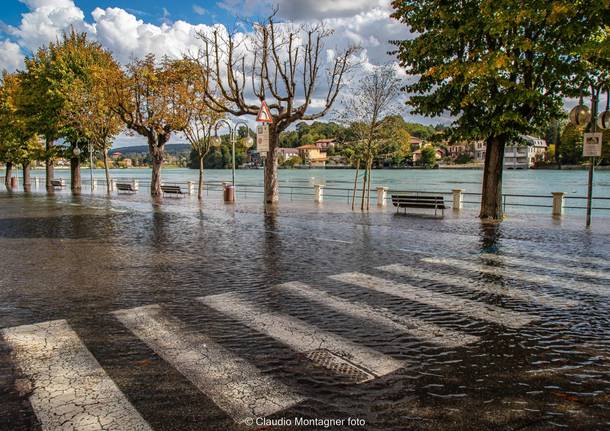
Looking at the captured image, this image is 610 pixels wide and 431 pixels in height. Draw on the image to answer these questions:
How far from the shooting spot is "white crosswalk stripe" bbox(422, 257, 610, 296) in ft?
24.0

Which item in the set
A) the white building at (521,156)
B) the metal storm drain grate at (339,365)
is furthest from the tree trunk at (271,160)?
the white building at (521,156)

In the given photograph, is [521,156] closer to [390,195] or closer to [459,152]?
[459,152]

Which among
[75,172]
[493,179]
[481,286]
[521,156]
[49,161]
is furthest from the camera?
[521,156]

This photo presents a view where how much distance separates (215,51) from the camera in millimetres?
24594

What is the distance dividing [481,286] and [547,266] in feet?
8.01

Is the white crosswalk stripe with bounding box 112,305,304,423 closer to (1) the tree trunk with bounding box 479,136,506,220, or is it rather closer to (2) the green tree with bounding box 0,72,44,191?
(1) the tree trunk with bounding box 479,136,506,220

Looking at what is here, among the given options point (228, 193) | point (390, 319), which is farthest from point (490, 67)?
point (228, 193)

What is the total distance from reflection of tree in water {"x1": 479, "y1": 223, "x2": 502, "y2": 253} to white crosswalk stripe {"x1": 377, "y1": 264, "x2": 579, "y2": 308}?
3063mm

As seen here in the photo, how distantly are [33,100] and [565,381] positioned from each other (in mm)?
43597

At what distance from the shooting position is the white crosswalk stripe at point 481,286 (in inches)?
261

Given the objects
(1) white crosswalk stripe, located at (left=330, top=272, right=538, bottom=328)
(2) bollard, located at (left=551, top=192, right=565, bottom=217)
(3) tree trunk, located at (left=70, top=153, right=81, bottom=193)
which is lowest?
(1) white crosswalk stripe, located at (left=330, top=272, right=538, bottom=328)

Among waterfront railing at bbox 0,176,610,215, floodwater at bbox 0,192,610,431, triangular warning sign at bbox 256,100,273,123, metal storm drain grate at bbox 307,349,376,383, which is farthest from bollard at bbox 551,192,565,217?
metal storm drain grate at bbox 307,349,376,383

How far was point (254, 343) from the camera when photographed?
495 centimetres

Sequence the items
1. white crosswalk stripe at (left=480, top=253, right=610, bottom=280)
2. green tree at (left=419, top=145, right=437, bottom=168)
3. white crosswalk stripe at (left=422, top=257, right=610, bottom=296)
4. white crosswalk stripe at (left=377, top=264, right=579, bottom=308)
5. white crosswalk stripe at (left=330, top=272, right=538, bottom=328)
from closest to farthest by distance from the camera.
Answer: white crosswalk stripe at (left=330, top=272, right=538, bottom=328), white crosswalk stripe at (left=377, top=264, right=579, bottom=308), white crosswalk stripe at (left=422, top=257, right=610, bottom=296), white crosswalk stripe at (left=480, top=253, right=610, bottom=280), green tree at (left=419, top=145, right=437, bottom=168)
